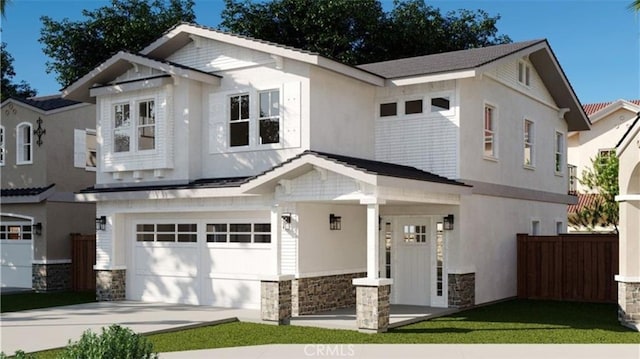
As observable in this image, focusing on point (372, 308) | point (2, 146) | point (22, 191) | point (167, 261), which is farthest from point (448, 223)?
point (2, 146)

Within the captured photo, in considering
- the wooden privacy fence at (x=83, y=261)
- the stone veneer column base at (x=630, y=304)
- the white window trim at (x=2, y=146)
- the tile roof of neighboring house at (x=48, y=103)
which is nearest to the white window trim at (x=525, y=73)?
the stone veneer column base at (x=630, y=304)

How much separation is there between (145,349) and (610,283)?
1402 cm

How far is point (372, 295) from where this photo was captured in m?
13.6

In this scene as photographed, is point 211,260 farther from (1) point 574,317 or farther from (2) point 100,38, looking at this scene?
(2) point 100,38

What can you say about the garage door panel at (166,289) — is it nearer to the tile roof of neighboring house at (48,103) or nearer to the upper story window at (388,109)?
the upper story window at (388,109)

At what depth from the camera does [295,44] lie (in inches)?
1363

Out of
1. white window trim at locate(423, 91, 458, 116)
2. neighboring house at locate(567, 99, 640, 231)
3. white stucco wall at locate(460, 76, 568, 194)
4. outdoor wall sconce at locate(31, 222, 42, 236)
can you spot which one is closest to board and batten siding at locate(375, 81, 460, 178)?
white window trim at locate(423, 91, 458, 116)

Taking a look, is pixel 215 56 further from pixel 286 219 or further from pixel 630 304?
pixel 630 304

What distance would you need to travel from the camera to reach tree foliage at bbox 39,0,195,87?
33531 millimetres

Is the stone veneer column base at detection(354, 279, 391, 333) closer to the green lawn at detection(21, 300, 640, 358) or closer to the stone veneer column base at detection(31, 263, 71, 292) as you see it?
the green lawn at detection(21, 300, 640, 358)

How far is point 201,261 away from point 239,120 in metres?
3.50

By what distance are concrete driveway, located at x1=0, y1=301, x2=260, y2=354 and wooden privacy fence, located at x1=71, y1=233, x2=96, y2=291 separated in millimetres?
4673

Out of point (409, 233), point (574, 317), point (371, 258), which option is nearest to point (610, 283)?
point (574, 317)

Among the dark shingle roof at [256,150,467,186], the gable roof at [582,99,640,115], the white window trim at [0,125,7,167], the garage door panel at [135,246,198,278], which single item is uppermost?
the gable roof at [582,99,640,115]
